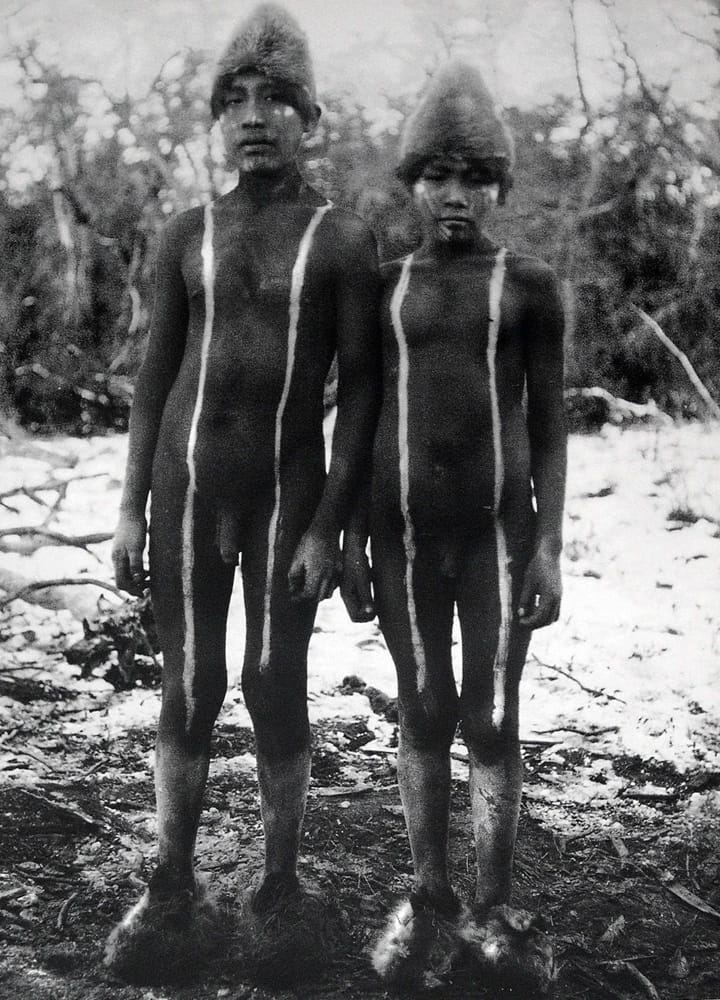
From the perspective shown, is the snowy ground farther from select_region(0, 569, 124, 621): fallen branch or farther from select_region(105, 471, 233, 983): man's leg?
select_region(105, 471, 233, 983): man's leg

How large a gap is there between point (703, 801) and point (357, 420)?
3.40ft

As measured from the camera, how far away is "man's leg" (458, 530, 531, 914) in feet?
5.12

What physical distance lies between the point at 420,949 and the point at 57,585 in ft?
3.58

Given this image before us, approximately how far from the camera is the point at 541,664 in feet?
6.56

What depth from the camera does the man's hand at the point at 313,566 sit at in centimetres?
157

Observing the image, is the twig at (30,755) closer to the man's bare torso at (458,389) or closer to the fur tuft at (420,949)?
the fur tuft at (420,949)

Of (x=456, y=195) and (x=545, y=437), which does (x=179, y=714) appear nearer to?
(x=545, y=437)

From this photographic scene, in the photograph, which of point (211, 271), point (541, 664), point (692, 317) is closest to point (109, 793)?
point (541, 664)

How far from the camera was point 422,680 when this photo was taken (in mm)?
1594

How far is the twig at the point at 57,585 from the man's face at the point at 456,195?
3.55ft

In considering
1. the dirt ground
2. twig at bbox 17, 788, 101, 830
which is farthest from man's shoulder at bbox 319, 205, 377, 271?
twig at bbox 17, 788, 101, 830

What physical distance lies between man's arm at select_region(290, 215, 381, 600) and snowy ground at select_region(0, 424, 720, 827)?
0.37 m

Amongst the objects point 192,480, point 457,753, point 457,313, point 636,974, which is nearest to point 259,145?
point 457,313

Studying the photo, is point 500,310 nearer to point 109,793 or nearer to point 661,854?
point 661,854
